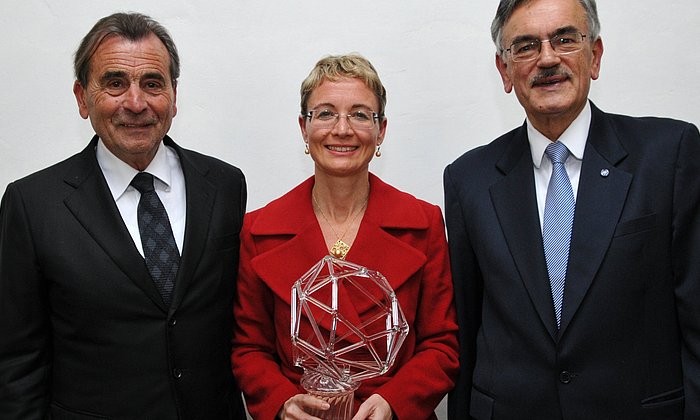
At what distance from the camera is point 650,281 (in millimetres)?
1870

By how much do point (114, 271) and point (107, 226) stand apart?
4.9 inches

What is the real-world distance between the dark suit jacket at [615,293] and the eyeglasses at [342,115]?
0.49m

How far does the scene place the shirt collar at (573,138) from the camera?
199 cm

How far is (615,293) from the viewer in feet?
6.10

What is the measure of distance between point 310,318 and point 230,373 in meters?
0.50

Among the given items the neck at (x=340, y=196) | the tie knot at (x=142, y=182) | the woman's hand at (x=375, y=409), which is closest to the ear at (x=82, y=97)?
the tie knot at (x=142, y=182)

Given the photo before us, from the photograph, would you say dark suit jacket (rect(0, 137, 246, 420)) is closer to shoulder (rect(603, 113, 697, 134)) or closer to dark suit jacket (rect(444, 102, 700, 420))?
dark suit jacket (rect(444, 102, 700, 420))

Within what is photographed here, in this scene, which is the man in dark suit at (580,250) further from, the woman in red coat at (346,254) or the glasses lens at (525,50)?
the woman in red coat at (346,254)

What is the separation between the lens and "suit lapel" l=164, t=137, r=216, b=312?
206cm

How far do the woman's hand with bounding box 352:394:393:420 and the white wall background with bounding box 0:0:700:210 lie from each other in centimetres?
106

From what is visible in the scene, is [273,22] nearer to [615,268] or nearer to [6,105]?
[6,105]

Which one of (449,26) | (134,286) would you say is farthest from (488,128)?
(134,286)

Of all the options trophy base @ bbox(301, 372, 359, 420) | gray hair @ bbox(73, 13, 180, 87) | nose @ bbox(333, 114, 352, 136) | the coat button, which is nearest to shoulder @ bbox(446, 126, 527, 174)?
nose @ bbox(333, 114, 352, 136)

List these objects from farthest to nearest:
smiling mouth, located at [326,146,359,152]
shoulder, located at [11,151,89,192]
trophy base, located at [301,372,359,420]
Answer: smiling mouth, located at [326,146,359,152]
shoulder, located at [11,151,89,192]
trophy base, located at [301,372,359,420]
